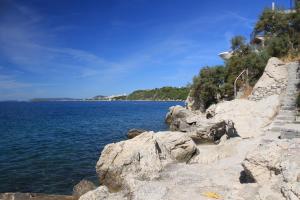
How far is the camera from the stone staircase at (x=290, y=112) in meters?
15.7

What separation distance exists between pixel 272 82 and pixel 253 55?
31.9ft

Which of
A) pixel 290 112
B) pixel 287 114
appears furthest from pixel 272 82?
pixel 287 114

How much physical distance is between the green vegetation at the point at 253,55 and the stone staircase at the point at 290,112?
566cm

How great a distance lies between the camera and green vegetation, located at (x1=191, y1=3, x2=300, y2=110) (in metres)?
31.6

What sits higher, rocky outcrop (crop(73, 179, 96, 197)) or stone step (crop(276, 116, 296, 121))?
stone step (crop(276, 116, 296, 121))

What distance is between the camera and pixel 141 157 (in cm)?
1437

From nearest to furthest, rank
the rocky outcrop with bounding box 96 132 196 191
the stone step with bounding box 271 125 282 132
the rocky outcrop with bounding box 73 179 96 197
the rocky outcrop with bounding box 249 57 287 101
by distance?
the rocky outcrop with bounding box 96 132 196 191 → the rocky outcrop with bounding box 73 179 96 197 → the stone step with bounding box 271 125 282 132 → the rocky outcrop with bounding box 249 57 287 101

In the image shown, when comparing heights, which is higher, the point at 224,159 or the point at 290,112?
the point at 290,112

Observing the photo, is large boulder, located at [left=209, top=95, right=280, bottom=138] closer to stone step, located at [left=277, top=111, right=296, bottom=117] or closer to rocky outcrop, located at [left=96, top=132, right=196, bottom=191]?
stone step, located at [left=277, top=111, right=296, bottom=117]

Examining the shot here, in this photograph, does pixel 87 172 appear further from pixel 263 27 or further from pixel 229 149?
pixel 263 27

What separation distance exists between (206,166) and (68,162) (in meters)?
12.7

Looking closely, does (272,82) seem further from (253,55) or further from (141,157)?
(141,157)

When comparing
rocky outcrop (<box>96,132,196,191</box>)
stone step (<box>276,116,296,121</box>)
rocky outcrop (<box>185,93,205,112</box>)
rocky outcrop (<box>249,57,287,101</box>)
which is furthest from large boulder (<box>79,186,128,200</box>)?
rocky outcrop (<box>185,93,205,112</box>)

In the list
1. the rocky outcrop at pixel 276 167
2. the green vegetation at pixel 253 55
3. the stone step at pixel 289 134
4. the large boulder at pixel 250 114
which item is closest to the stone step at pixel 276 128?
the large boulder at pixel 250 114
